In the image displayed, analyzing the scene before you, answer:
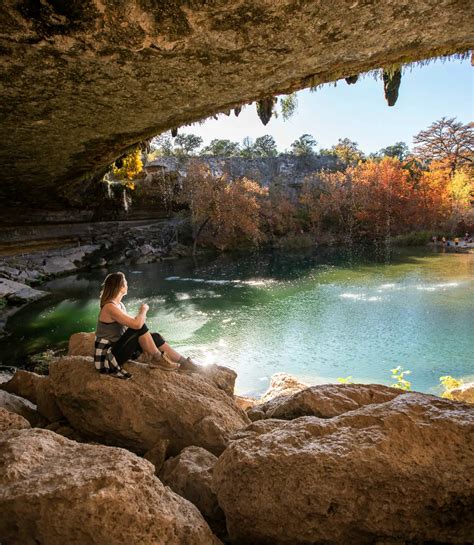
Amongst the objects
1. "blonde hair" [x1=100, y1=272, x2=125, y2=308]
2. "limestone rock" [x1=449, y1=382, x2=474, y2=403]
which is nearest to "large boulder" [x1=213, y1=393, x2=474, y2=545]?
"blonde hair" [x1=100, y1=272, x2=125, y2=308]

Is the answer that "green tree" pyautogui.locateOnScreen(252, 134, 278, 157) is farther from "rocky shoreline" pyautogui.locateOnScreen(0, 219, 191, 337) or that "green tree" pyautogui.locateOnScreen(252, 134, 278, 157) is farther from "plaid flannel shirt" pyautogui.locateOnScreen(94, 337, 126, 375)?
"plaid flannel shirt" pyautogui.locateOnScreen(94, 337, 126, 375)

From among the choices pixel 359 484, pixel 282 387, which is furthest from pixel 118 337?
pixel 282 387

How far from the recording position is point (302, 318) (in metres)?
12.4

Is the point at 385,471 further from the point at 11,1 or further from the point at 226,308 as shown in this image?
the point at 226,308

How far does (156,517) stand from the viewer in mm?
1675

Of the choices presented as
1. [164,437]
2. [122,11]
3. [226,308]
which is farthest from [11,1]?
[226,308]

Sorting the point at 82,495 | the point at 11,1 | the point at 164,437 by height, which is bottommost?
the point at 164,437

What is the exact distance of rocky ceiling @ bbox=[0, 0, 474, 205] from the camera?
2.61 metres

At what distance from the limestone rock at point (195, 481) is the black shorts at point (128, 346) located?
1372 mm

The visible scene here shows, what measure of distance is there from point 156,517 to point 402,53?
198 inches

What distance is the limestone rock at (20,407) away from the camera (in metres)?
3.69

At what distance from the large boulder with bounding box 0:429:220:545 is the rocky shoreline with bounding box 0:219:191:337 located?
11.0m

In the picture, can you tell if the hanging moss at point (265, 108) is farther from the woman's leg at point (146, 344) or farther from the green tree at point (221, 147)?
the green tree at point (221, 147)

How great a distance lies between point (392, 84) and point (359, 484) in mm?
5097
